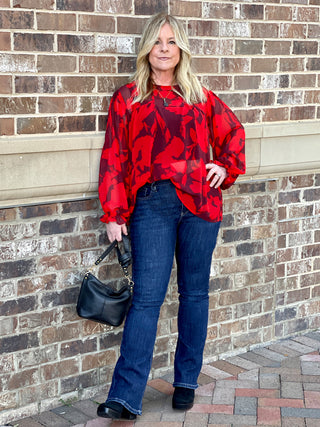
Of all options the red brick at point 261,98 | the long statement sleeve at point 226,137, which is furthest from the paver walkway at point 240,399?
the red brick at point 261,98

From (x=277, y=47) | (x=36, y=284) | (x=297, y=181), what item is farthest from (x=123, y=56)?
(x=297, y=181)

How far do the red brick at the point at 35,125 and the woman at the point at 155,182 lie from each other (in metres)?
0.27

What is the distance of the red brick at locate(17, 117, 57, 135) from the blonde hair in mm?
415

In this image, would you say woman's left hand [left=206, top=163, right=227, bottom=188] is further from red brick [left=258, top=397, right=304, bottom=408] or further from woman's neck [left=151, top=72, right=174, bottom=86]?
red brick [left=258, top=397, right=304, bottom=408]

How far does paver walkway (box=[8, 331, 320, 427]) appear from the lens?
361 cm

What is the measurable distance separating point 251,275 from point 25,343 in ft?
5.00

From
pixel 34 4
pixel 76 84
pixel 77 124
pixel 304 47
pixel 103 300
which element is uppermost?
pixel 34 4

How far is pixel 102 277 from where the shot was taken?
384 centimetres

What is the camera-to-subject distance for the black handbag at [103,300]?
358cm

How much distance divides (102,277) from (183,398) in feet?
2.43

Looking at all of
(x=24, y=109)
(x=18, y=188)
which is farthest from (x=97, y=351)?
(x=24, y=109)

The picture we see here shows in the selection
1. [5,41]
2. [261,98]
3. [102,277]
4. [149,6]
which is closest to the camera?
[5,41]

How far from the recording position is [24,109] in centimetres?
338

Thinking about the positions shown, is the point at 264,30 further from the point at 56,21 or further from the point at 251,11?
the point at 56,21
